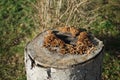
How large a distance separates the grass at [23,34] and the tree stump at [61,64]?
1.48 m

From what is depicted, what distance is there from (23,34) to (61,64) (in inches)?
102

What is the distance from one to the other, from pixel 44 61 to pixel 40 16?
1804 mm

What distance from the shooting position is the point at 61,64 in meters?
3.31

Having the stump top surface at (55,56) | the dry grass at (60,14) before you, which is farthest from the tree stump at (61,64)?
the dry grass at (60,14)

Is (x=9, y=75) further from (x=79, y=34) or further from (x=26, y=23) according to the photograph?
(x=79, y=34)

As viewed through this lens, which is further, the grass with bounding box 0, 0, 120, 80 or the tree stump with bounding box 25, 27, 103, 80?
the grass with bounding box 0, 0, 120, 80

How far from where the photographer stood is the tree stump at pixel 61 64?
3303mm

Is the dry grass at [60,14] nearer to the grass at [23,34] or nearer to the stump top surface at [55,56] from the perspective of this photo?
the grass at [23,34]

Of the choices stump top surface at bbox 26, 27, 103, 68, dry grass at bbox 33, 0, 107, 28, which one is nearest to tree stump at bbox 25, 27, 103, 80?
stump top surface at bbox 26, 27, 103, 68

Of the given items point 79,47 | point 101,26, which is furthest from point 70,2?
point 79,47

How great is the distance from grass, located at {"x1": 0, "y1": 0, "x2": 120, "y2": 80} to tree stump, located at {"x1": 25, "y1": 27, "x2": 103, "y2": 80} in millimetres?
1478

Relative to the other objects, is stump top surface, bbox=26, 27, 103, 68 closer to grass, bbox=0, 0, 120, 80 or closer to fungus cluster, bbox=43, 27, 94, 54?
fungus cluster, bbox=43, 27, 94, 54

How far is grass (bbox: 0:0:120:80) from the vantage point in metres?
5.08

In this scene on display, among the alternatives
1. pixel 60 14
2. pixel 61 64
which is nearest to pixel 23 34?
pixel 60 14
